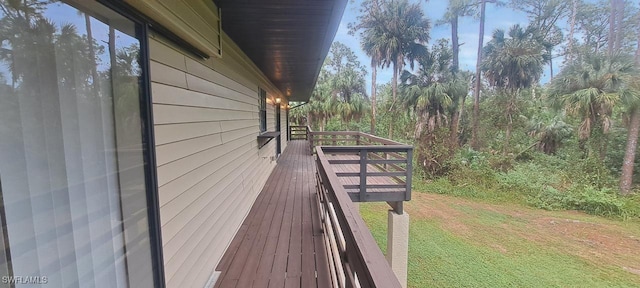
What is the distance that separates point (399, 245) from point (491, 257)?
2.53 meters

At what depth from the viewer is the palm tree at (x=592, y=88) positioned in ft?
27.2

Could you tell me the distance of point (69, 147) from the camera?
80 centimetres

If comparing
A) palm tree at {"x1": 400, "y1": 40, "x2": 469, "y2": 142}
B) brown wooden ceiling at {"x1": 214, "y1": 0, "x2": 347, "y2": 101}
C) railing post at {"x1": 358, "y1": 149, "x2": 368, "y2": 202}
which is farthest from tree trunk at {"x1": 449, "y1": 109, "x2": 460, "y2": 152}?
brown wooden ceiling at {"x1": 214, "y1": 0, "x2": 347, "y2": 101}

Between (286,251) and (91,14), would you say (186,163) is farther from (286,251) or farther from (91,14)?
(286,251)

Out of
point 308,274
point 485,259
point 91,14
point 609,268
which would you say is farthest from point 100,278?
point 609,268

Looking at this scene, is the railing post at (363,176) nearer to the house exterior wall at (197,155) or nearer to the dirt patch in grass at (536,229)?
the house exterior wall at (197,155)

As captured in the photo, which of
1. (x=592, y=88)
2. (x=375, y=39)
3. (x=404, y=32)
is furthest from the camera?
(x=375, y=39)

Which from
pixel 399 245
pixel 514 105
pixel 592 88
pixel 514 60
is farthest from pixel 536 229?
pixel 514 105

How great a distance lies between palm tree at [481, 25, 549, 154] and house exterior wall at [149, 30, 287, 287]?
12259 mm

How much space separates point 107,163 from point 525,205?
35.8ft

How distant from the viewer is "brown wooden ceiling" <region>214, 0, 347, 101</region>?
2000mm

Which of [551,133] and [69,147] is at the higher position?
[69,147]

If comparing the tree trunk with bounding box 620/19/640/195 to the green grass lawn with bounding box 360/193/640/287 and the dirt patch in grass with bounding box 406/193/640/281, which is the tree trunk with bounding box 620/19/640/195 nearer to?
the dirt patch in grass with bounding box 406/193/640/281

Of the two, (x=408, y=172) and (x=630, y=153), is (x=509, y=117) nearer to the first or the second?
(x=630, y=153)
